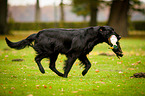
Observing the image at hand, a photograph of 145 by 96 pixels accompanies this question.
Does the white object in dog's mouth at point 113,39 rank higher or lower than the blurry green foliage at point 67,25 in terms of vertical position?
higher

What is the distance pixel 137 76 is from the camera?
24.1 feet

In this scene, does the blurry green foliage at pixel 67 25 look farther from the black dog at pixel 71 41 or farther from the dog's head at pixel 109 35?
the dog's head at pixel 109 35

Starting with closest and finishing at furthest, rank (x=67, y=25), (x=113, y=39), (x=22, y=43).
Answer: (x=113, y=39)
(x=22, y=43)
(x=67, y=25)

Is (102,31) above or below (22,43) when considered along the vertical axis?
above

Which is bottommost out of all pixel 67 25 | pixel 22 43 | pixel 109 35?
pixel 67 25

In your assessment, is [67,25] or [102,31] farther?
[67,25]

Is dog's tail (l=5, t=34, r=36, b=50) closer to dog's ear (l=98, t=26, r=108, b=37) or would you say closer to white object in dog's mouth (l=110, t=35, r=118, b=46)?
dog's ear (l=98, t=26, r=108, b=37)

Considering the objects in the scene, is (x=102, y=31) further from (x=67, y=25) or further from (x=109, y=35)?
(x=67, y=25)

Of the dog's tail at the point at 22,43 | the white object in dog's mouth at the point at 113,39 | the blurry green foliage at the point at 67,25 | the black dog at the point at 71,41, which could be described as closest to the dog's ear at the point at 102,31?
the black dog at the point at 71,41

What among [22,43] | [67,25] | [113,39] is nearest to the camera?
[113,39]

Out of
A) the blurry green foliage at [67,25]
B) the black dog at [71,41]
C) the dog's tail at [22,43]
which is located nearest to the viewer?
the black dog at [71,41]

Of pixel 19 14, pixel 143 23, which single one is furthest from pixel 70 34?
pixel 19 14

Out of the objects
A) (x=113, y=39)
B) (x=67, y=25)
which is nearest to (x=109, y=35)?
(x=113, y=39)

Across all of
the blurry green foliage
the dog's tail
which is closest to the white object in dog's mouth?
the dog's tail
